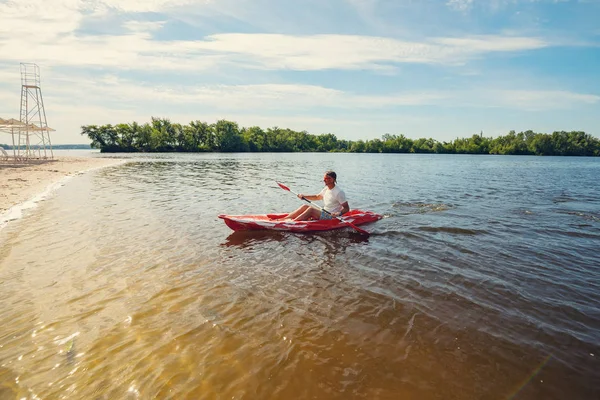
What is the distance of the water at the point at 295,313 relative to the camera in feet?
12.1

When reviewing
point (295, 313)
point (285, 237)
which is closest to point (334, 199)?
point (285, 237)

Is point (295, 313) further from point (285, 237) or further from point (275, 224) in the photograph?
point (275, 224)

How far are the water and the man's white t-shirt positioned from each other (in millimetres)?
1169

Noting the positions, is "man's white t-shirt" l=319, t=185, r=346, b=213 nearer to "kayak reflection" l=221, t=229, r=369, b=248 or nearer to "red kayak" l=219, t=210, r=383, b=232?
"red kayak" l=219, t=210, r=383, b=232

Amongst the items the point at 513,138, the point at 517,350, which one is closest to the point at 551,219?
the point at 517,350

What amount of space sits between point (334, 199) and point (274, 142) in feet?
390

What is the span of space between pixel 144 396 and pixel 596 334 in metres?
6.19

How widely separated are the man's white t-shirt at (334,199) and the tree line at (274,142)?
103 meters

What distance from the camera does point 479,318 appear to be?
16.8 ft

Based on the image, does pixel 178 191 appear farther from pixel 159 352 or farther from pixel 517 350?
pixel 517 350

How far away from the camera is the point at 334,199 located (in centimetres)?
1068

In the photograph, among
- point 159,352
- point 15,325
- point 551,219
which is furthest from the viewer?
point 551,219

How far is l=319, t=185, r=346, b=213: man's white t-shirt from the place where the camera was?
34.8ft

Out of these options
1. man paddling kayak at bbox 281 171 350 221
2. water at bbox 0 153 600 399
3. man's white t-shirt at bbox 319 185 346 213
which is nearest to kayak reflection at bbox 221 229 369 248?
water at bbox 0 153 600 399
